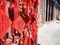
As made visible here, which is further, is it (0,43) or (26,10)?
(26,10)

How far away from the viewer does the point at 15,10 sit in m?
2.04

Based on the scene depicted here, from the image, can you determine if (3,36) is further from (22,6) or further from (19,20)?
(22,6)

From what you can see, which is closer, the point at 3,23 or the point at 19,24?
the point at 3,23

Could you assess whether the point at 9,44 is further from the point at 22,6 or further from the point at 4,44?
the point at 22,6

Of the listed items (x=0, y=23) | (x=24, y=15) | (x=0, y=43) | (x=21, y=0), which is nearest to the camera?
(x=0, y=23)

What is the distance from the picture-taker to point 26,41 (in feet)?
8.11

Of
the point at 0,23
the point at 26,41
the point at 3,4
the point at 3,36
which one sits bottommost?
the point at 26,41

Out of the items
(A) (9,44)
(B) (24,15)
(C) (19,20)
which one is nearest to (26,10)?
(B) (24,15)

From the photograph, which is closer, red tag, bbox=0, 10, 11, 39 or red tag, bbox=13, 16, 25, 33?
red tag, bbox=0, 10, 11, 39

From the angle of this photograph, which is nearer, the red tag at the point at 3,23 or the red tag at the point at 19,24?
the red tag at the point at 3,23

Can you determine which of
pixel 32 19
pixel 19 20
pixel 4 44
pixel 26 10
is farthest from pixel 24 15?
pixel 4 44

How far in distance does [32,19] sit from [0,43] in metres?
1.03

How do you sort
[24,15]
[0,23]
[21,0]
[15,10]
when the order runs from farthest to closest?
[24,15]
[21,0]
[15,10]
[0,23]

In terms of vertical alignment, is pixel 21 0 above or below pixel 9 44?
above
